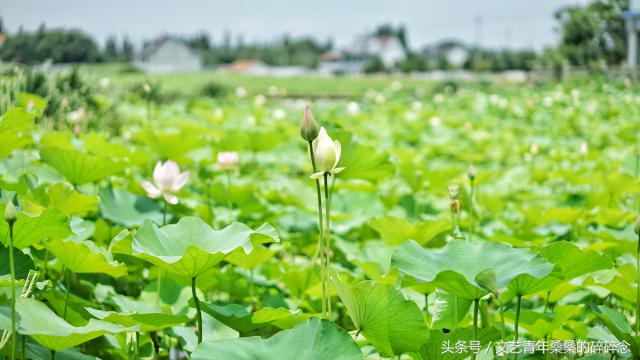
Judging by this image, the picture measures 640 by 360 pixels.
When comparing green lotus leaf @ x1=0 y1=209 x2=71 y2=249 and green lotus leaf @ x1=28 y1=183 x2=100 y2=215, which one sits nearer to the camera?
green lotus leaf @ x1=0 y1=209 x2=71 y2=249

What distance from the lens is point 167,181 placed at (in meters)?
1.19

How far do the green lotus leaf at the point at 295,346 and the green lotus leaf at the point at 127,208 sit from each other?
2.45 ft

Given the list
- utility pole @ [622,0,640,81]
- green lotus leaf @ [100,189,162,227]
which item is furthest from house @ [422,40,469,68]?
green lotus leaf @ [100,189,162,227]

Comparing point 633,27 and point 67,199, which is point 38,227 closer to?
point 67,199

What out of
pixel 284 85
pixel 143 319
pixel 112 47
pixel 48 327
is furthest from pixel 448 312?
pixel 112 47

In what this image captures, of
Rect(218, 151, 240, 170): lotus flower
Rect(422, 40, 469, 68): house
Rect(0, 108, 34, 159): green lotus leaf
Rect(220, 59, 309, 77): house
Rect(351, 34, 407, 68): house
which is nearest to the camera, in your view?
Rect(0, 108, 34, 159): green lotus leaf

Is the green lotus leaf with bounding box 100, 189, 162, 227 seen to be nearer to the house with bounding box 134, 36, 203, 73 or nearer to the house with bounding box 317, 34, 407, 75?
the house with bounding box 134, 36, 203, 73

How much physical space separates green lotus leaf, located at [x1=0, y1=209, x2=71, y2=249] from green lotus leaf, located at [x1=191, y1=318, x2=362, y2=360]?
0.85 ft

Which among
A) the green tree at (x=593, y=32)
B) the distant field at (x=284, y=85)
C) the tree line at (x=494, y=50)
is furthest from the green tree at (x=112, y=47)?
the green tree at (x=593, y=32)

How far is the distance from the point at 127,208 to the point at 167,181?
0.28 meters

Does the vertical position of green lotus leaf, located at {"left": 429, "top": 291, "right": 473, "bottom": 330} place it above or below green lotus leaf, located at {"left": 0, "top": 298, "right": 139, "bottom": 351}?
below

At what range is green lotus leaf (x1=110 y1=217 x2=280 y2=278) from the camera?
2.45ft

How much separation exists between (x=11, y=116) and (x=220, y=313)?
49 cm

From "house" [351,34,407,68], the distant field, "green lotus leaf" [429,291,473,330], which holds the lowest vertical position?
the distant field
